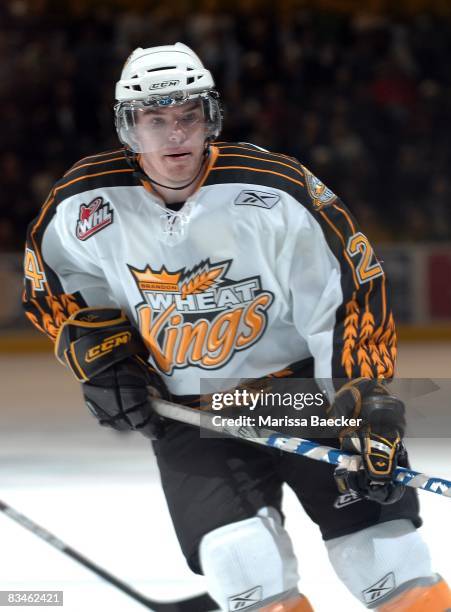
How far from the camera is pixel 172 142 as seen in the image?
7.86 ft

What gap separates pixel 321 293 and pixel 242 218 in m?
0.23

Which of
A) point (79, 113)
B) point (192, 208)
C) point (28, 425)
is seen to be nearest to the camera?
point (192, 208)

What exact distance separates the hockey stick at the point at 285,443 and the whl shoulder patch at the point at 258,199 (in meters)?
0.47

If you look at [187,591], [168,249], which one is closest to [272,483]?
[168,249]

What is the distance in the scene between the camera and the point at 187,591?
3.09m

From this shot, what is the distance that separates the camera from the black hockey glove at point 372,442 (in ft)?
7.22

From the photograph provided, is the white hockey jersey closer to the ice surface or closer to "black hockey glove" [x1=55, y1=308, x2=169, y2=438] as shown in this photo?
"black hockey glove" [x1=55, y1=308, x2=169, y2=438]

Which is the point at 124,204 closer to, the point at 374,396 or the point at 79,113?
the point at 374,396

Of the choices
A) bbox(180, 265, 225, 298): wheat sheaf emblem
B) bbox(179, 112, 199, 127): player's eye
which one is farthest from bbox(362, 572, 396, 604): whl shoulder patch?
bbox(179, 112, 199, 127): player's eye

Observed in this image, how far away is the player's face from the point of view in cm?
239

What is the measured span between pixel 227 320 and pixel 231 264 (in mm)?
133

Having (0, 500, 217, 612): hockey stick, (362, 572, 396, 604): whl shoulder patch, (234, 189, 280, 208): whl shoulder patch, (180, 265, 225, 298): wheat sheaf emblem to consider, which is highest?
(234, 189, 280, 208): whl shoulder patch

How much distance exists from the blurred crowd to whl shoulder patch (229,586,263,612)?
5200 millimetres

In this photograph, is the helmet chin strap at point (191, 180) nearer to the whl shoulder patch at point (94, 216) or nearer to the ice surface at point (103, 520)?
the whl shoulder patch at point (94, 216)
